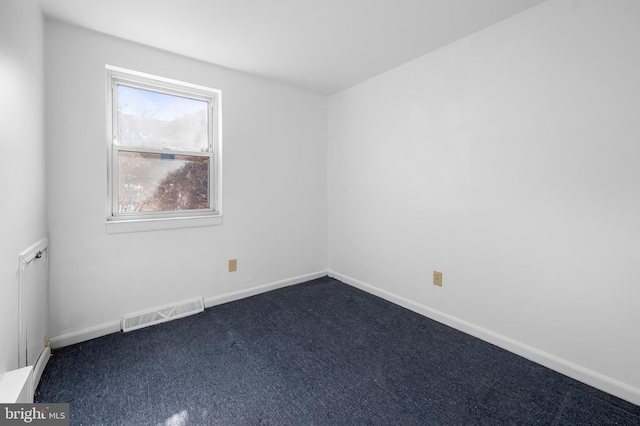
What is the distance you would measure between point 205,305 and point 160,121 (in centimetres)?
168

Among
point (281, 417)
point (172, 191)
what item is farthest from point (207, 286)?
point (281, 417)

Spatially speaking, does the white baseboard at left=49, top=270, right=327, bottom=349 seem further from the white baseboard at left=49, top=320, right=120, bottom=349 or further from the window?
the window

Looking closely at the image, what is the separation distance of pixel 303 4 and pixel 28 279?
2224mm

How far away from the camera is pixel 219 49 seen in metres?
2.39

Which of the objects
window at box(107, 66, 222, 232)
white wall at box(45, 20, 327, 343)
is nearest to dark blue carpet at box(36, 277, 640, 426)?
white wall at box(45, 20, 327, 343)

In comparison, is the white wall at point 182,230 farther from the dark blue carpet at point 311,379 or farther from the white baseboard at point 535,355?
the white baseboard at point 535,355

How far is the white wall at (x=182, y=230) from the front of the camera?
2.07 meters

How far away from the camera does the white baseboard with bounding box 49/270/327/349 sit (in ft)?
6.82

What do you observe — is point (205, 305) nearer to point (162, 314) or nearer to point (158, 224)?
point (162, 314)

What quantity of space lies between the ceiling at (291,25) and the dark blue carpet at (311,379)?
223cm

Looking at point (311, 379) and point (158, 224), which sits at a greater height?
point (158, 224)

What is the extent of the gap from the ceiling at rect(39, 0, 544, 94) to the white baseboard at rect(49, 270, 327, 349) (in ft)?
7.10

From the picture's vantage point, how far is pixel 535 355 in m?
1.92

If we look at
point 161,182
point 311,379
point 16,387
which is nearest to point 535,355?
point 311,379
